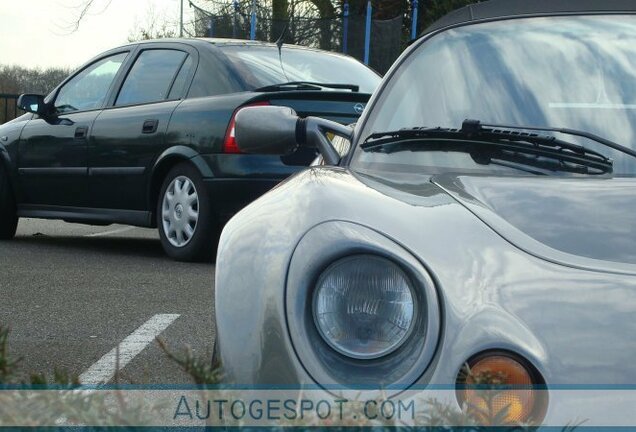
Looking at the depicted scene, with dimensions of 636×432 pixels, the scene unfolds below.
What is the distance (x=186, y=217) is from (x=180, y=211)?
8 cm

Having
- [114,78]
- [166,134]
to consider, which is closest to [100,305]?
[166,134]

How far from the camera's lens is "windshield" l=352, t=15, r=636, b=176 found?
299 cm

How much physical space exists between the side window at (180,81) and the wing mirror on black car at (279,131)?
448 cm

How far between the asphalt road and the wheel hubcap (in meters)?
0.20

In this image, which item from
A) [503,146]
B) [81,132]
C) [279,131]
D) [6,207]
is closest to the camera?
[503,146]

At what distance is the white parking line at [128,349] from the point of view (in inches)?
164

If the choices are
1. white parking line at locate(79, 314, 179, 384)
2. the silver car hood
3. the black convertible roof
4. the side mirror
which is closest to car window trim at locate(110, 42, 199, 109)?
the side mirror

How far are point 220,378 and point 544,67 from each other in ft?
6.03

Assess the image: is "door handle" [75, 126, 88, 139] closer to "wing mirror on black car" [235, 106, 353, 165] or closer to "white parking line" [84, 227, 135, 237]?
"white parking line" [84, 227, 135, 237]

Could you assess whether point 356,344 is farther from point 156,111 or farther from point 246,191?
point 156,111

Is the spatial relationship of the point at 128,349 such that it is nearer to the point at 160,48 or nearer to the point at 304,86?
the point at 304,86

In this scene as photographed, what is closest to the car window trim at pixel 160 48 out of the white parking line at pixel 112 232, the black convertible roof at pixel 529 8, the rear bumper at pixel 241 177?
the rear bumper at pixel 241 177

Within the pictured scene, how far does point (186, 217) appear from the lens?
7418 millimetres

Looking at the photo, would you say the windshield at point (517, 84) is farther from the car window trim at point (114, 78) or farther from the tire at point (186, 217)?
the car window trim at point (114, 78)
